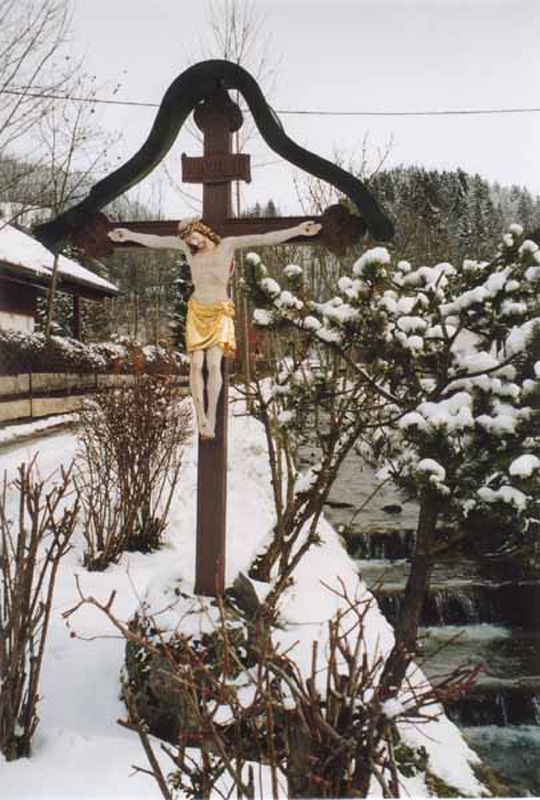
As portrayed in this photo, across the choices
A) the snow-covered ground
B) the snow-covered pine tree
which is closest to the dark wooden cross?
the snow-covered ground

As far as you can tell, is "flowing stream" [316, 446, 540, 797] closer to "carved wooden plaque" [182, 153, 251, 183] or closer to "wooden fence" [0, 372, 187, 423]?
"carved wooden plaque" [182, 153, 251, 183]

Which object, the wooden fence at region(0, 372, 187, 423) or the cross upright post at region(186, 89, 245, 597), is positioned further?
the wooden fence at region(0, 372, 187, 423)

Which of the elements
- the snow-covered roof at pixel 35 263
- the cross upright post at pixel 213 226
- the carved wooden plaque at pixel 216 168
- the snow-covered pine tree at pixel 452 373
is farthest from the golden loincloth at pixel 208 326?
the snow-covered roof at pixel 35 263

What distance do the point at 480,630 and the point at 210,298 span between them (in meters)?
3.65

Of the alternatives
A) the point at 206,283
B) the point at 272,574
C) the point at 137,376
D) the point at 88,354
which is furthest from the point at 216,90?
the point at 88,354

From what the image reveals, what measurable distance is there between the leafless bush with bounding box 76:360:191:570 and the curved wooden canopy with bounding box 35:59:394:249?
6.92 feet

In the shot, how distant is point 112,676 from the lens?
8.06 ft

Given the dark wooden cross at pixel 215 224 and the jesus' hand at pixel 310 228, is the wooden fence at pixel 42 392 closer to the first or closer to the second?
the dark wooden cross at pixel 215 224

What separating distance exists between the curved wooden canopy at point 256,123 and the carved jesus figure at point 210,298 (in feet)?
0.66

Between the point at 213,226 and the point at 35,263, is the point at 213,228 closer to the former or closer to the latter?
the point at 213,226

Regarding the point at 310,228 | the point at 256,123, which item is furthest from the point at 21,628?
the point at 256,123

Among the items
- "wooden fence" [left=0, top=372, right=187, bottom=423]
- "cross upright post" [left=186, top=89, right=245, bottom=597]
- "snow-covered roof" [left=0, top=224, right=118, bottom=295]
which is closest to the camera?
"cross upright post" [left=186, top=89, right=245, bottom=597]

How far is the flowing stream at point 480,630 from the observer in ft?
11.6

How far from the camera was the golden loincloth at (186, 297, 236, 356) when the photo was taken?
2.31 meters
